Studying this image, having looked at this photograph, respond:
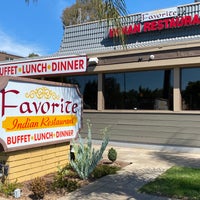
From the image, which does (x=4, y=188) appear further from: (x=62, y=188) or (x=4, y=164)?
(x=62, y=188)

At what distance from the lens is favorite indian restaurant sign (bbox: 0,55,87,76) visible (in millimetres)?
14217

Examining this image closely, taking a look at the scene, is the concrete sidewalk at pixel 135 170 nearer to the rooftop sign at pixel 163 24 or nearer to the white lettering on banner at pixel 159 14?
the rooftop sign at pixel 163 24

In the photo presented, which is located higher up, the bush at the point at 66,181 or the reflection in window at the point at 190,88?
the reflection in window at the point at 190,88

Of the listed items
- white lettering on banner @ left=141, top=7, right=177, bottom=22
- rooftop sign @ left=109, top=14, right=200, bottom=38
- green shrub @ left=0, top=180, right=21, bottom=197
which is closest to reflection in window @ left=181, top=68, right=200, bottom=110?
rooftop sign @ left=109, top=14, right=200, bottom=38

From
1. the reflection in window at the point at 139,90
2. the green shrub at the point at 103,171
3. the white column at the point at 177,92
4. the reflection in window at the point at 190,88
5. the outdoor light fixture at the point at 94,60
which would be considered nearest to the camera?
the green shrub at the point at 103,171

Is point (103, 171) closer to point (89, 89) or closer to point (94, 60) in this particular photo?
point (94, 60)

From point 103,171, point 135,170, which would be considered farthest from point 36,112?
point 135,170

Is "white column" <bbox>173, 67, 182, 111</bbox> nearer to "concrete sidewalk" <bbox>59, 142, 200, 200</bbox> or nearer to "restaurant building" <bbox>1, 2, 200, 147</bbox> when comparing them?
"restaurant building" <bbox>1, 2, 200, 147</bbox>

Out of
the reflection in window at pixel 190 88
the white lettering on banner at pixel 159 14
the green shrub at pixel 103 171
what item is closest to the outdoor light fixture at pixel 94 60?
the white lettering on banner at pixel 159 14

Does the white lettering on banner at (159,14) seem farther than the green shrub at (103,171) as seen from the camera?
Yes

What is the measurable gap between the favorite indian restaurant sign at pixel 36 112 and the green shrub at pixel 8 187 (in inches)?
27.1

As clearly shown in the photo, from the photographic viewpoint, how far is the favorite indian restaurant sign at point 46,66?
14.2 m

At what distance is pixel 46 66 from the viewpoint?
1502 cm

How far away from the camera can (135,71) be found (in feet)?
44.8
